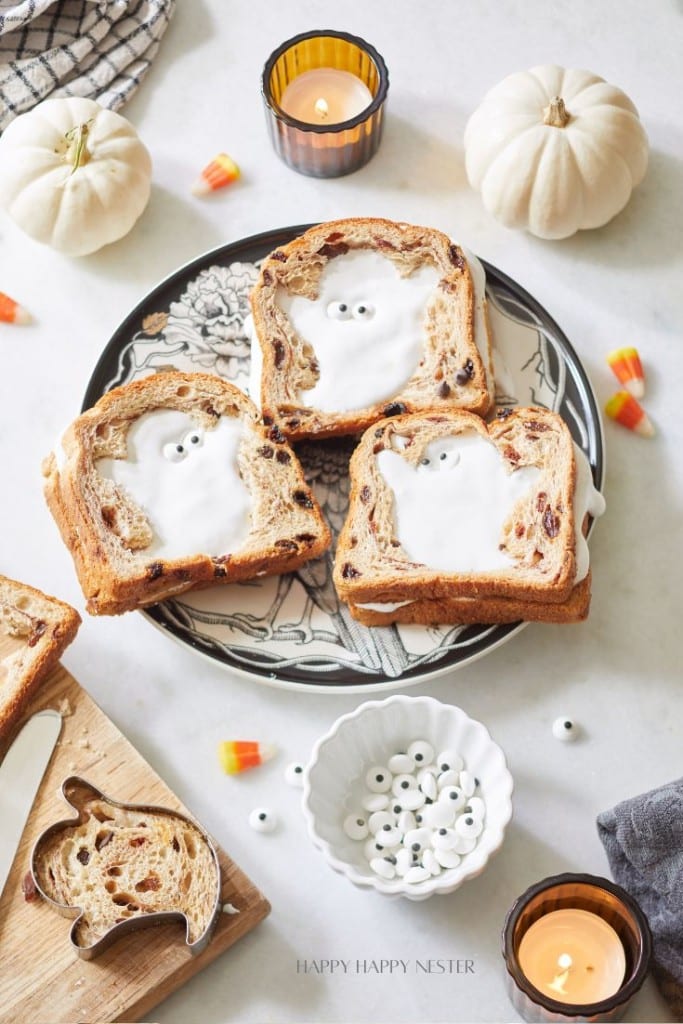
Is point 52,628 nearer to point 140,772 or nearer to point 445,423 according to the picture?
point 140,772

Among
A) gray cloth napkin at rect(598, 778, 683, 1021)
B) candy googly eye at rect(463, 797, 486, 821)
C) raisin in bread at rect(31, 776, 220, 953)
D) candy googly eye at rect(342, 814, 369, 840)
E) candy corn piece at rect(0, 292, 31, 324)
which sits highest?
candy corn piece at rect(0, 292, 31, 324)

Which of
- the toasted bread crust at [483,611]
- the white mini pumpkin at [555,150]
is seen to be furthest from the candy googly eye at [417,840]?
the white mini pumpkin at [555,150]

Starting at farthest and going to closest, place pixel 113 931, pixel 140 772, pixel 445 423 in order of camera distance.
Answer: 1. pixel 445 423
2. pixel 140 772
3. pixel 113 931

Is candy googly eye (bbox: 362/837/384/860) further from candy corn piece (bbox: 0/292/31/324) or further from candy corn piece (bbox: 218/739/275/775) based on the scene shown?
candy corn piece (bbox: 0/292/31/324)

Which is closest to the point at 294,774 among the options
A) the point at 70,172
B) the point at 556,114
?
the point at 70,172

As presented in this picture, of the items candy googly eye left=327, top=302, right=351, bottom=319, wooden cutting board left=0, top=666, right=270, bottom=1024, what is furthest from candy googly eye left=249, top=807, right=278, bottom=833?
candy googly eye left=327, top=302, right=351, bottom=319

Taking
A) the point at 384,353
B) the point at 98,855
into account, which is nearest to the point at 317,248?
the point at 384,353

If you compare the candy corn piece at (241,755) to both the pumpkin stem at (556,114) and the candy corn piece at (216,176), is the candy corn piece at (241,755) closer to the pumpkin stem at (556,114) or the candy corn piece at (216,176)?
the candy corn piece at (216,176)
